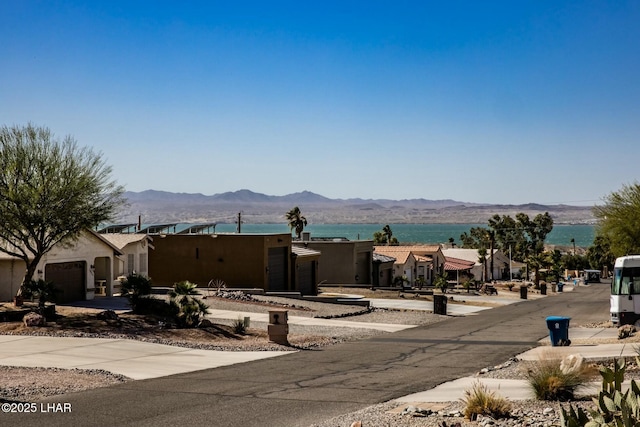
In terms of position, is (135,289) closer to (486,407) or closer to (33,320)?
(33,320)

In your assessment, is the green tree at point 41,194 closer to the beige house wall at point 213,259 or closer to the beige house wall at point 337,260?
the beige house wall at point 213,259

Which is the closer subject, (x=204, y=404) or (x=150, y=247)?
(x=204, y=404)

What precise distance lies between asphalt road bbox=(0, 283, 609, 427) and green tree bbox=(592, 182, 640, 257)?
32.7 m

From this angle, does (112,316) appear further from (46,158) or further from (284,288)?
(284,288)

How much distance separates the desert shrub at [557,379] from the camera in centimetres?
1462

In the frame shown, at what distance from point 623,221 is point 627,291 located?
3068 cm

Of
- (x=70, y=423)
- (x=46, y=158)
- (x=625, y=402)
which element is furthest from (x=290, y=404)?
(x=46, y=158)

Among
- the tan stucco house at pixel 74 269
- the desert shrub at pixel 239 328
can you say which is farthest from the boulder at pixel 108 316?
the tan stucco house at pixel 74 269

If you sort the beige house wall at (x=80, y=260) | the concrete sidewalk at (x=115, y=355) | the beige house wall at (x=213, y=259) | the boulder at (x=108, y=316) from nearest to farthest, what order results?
the concrete sidewalk at (x=115, y=355)
the boulder at (x=108, y=316)
the beige house wall at (x=80, y=260)
the beige house wall at (x=213, y=259)

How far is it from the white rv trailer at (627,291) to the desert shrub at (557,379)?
699 inches

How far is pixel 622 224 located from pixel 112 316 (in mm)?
44943

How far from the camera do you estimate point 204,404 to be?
15477 mm

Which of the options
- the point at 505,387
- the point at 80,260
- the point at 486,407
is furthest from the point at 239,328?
the point at 486,407

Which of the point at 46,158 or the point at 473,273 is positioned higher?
the point at 46,158
